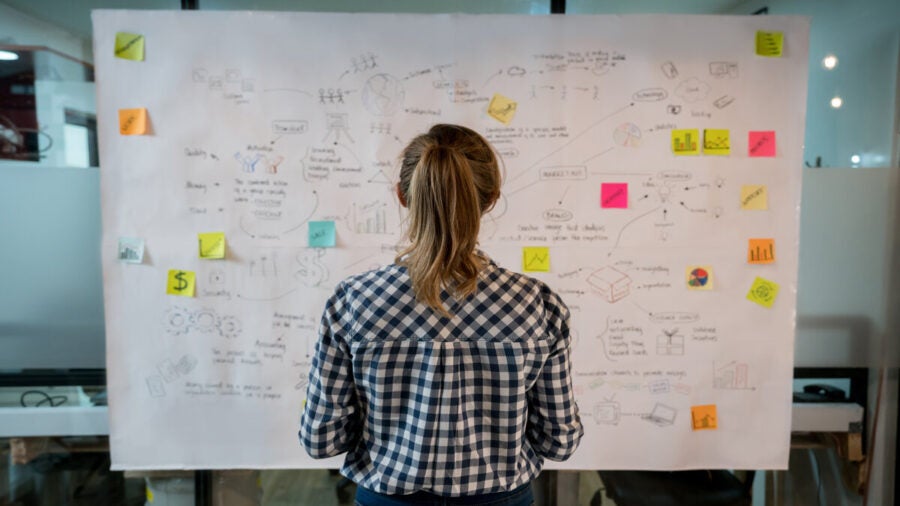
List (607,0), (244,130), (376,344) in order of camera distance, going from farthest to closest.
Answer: (607,0), (244,130), (376,344)

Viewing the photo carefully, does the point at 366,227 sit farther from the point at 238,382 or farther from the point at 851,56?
the point at 851,56

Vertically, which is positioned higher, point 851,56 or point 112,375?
point 851,56

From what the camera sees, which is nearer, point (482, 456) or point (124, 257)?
point (482, 456)

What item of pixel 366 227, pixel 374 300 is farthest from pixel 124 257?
pixel 374 300

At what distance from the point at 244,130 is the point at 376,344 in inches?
44.9

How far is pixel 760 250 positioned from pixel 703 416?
589 mm

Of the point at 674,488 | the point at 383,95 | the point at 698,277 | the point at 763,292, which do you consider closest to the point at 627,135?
the point at 698,277

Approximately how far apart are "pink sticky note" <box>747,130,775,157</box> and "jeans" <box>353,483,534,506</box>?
1.40m

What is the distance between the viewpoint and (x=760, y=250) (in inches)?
73.8

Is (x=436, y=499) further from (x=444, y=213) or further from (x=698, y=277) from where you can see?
(x=698, y=277)

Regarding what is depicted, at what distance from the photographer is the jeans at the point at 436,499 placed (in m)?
1.03

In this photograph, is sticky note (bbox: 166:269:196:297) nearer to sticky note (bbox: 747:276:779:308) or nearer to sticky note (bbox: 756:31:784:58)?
sticky note (bbox: 747:276:779:308)

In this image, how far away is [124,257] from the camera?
6.07 feet

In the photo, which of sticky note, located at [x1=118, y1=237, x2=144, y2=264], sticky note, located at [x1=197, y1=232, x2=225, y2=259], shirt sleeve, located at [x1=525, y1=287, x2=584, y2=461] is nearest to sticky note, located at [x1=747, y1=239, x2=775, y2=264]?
shirt sleeve, located at [x1=525, y1=287, x2=584, y2=461]
